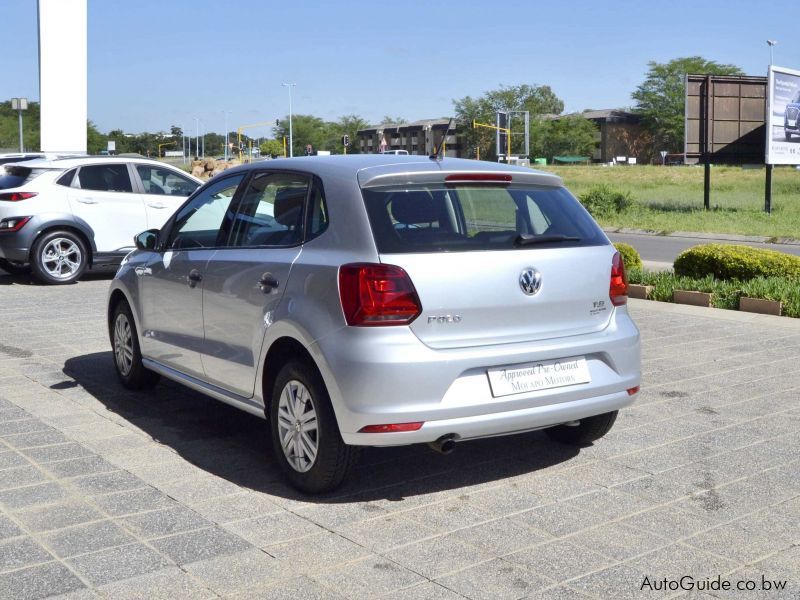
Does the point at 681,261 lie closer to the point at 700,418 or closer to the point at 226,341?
the point at 700,418

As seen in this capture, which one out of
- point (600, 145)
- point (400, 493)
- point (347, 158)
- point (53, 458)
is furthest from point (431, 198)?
point (600, 145)

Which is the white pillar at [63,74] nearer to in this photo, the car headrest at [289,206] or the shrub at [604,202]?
the shrub at [604,202]

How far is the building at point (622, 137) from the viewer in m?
150

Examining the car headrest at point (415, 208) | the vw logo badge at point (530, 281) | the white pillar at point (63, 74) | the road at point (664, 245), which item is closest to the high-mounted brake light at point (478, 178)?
the car headrest at point (415, 208)

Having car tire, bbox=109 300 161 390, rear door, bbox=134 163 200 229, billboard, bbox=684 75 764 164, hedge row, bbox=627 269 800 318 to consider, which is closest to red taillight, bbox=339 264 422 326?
car tire, bbox=109 300 161 390

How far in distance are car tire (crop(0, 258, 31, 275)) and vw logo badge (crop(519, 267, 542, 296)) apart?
1078 centimetres

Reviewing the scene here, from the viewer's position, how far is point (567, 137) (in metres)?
146

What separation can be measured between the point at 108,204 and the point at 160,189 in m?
0.86

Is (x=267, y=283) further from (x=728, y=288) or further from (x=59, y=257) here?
(x=59, y=257)

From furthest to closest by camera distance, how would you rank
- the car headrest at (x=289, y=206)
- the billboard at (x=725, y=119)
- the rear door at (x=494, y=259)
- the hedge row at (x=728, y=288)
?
1. the billboard at (x=725, y=119)
2. the hedge row at (x=728, y=288)
3. the car headrest at (x=289, y=206)
4. the rear door at (x=494, y=259)

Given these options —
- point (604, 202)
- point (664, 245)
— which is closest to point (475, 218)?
point (664, 245)

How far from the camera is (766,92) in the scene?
32.2 m

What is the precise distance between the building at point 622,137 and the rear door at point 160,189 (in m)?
141

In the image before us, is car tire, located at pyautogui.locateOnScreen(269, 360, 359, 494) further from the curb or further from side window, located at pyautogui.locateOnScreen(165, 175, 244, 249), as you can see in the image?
the curb
